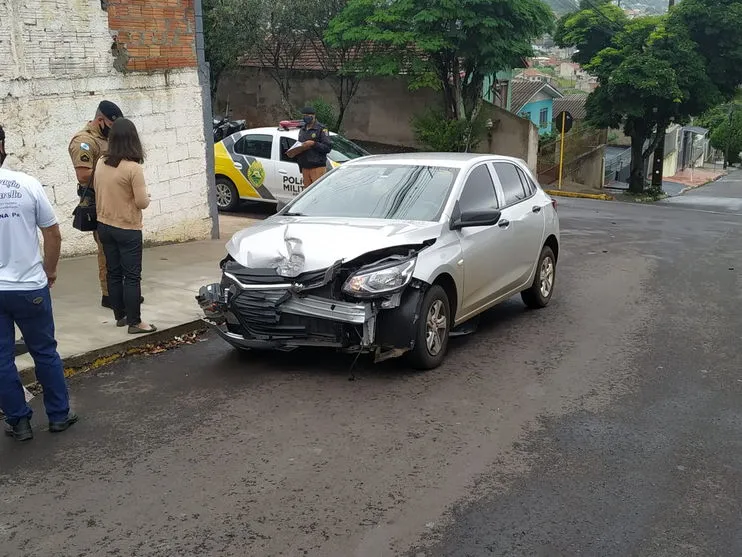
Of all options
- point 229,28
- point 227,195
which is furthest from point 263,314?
point 229,28

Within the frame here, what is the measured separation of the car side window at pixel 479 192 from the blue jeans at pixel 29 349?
3593 millimetres

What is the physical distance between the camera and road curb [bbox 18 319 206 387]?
6371 millimetres

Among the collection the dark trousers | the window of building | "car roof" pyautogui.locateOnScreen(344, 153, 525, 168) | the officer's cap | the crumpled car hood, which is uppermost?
the officer's cap

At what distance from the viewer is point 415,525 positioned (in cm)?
414

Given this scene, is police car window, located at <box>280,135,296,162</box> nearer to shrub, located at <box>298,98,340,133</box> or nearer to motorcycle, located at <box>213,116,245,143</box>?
motorcycle, located at <box>213,116,245,143</box>

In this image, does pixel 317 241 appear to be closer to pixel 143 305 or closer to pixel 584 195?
pixel 143 305

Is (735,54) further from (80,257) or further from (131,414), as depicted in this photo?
(131,414)

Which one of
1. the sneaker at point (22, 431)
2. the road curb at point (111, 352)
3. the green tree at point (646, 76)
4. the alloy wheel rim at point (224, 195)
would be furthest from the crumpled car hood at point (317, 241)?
the green tree at point (646, 76)

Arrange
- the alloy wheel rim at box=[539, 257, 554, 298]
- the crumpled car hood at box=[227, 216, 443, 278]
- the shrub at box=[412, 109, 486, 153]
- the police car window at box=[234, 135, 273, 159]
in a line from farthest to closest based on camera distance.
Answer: the shrub at box=[412, 109, 486, 153] < the police car window at box=[234, 135, 273, 159] < the alloy wheel rim at box=[539, 257, 554, 298] < the crumpled car hood at box=[227, 216, 443, 278]

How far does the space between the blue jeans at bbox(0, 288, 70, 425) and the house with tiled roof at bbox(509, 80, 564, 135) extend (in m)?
41.8

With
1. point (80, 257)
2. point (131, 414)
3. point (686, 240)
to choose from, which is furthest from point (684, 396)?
point (686, 240)

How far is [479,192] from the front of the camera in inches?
302

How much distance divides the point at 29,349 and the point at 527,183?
5483mm

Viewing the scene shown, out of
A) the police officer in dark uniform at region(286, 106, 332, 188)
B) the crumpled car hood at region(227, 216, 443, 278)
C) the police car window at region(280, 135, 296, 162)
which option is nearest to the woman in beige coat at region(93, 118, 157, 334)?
the crumpled car hood at region(227, 216, 443, 278)
